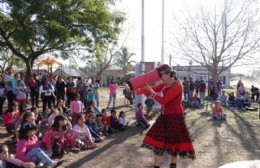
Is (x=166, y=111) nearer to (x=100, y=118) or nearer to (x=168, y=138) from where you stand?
(x=168, y=138)

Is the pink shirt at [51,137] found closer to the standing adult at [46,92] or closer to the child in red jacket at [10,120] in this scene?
the child in red jacket at [10,120]

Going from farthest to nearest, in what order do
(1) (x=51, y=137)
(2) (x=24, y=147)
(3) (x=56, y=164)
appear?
1. (1) (x=51, y=137)
2. (3) (x=56, y=164)
3. (2) (x=24, y=147)

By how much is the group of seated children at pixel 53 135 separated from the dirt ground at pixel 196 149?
0.94ft

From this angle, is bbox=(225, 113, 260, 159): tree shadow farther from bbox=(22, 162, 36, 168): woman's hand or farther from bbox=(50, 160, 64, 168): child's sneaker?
bbox=(22, 162, 36, 168): woman's hand

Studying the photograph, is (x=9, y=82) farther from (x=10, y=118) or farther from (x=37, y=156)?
(x=37, y=156)

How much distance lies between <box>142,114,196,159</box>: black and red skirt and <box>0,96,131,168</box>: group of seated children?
2.29 meters

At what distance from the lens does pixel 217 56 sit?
88.4ft

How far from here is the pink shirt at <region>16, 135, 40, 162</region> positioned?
6.52 metres

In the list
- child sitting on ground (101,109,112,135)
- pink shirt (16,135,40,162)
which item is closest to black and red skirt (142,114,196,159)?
pink shirt (16,135,40,162)

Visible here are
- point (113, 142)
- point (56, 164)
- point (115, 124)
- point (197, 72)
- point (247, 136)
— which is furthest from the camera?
point (197, 72)

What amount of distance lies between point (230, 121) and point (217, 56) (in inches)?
535

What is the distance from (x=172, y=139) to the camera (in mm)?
5559

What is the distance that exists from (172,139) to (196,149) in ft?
11.0

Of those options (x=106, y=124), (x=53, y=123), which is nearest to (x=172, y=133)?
(x=53, y=123)
